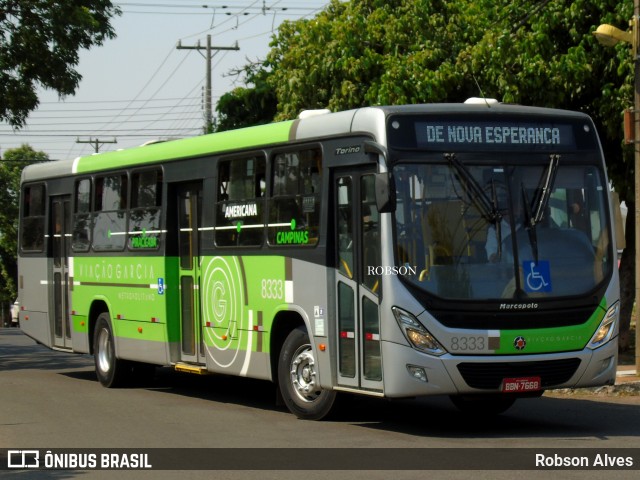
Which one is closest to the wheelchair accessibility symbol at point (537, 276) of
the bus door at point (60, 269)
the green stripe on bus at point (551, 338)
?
the green stripe on bus at point (551, 338)

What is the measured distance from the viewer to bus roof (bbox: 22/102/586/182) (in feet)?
40.2

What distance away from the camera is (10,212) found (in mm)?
69375

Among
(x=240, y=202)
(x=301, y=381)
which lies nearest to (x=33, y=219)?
(x=240, y=202)

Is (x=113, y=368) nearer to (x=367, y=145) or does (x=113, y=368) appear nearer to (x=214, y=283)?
(x=214, y=283)

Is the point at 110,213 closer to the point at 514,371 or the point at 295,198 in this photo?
the point at 295,198

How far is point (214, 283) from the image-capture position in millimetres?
15109

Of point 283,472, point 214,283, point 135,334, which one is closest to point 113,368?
point 135,334

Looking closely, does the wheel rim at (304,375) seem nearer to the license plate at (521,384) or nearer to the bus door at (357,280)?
the bus door at (357,280)

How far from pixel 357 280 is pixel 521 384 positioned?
185 cm

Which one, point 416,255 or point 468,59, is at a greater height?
point 468,59

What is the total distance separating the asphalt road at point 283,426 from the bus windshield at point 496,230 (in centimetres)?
145

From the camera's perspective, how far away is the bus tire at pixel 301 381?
13141 millimetres

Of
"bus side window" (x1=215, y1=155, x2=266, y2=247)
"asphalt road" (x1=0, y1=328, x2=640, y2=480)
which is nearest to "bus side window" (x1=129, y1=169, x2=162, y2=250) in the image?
"bus side window" (x1=215, y1=155, x2=266, y2=247)

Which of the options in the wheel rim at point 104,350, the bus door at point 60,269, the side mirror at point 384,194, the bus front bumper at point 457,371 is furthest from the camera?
the bus door at point 60,269
